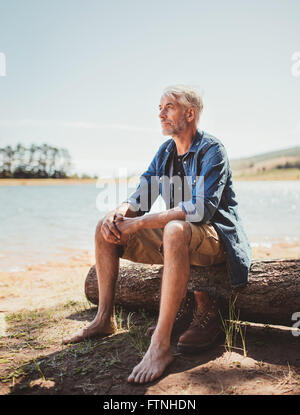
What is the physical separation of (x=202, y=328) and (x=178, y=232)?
2.45 ft

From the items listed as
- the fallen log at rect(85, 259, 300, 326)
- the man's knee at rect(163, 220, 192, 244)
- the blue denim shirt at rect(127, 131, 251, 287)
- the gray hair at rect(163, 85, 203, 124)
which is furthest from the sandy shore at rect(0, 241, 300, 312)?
the gray hair at rect(163, 85, 203, 124)

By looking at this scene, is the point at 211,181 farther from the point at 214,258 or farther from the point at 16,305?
the point at 16,305

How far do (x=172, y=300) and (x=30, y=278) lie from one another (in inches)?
147

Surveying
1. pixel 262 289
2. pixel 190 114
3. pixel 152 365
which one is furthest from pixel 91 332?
pixel 190 114

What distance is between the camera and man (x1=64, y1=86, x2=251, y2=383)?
6.96ft

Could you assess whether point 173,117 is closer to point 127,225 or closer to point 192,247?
point 127,225

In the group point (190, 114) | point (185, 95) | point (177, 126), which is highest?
point (185, 95)

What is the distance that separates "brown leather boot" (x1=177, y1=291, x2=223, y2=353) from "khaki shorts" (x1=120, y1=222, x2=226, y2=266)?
29 centimetres

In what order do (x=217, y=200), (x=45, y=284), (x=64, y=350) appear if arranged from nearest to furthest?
(x=217, y=200), (x=64, y=350), (x=45, y=284)

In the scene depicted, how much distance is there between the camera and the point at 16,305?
12.4 feet

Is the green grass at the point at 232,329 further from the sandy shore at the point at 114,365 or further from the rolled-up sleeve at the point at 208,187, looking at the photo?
the rolled-up sleeve at the point at 208,187

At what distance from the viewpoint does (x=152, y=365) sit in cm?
201
